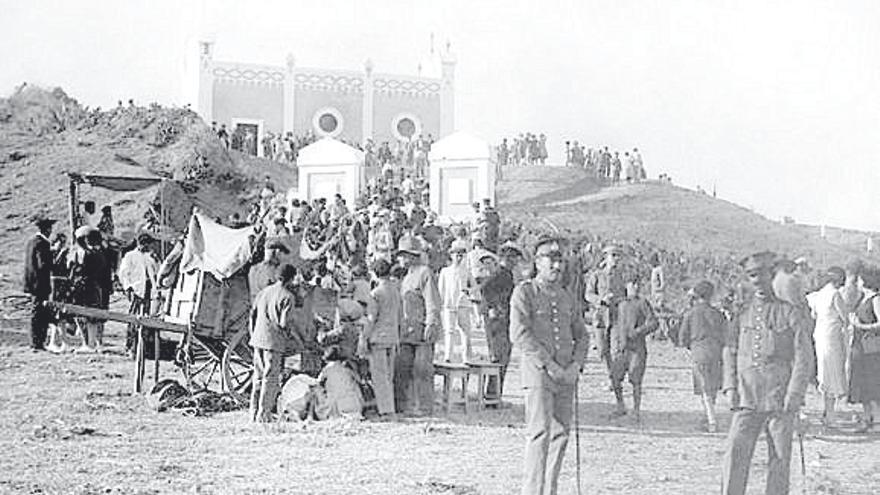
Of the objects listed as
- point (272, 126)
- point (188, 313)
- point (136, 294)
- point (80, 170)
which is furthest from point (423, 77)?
point (188, 313)

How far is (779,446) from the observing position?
7.51 meters

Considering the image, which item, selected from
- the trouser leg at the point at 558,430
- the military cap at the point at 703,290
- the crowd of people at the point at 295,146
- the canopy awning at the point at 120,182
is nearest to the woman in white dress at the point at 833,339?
the military cap at the point at 703,290

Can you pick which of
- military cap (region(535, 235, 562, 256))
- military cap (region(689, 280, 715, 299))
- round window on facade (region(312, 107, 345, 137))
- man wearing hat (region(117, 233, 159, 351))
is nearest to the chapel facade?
round window on facade (region(312, 107, 345, 137))

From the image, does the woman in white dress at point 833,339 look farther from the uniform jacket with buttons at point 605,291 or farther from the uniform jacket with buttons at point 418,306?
the uniform jacket with buttons at point 418,306

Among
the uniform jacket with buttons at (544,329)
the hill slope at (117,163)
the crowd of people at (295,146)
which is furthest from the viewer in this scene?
the crowd of people at (295,146)

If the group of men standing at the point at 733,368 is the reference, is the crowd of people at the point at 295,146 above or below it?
above

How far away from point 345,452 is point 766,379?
3.84 metres

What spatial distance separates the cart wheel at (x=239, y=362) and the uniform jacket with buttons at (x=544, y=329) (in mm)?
5276

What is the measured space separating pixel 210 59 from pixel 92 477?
4069 centimetres

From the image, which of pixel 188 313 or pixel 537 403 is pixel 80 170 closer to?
pixel 188 313

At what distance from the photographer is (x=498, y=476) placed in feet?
29.8

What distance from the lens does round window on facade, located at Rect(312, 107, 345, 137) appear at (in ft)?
164

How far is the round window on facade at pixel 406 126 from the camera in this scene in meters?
50.9

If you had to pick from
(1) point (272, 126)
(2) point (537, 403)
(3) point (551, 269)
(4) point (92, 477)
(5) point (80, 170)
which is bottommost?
(4) point (92, 477)
